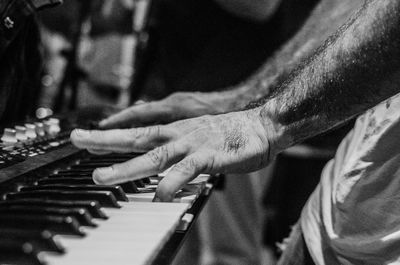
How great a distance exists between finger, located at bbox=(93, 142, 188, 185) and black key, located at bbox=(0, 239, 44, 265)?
0.25m

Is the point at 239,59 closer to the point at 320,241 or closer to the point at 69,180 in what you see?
the point at 320,241

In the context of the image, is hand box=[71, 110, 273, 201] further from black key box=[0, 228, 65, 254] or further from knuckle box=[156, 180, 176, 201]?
black key box=[0, 228, 65, 254]

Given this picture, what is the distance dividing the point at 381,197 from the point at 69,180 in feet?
2.16

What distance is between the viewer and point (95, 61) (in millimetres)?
3223

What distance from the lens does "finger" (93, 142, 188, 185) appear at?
910 millimetres

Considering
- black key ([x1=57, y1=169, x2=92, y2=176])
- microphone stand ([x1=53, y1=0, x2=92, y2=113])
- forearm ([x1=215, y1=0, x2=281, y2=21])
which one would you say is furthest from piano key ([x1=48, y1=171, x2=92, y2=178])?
forearm ([x1=215, y1=0, x2=281, y2=21])

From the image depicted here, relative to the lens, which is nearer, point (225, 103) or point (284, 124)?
point (284, 124)

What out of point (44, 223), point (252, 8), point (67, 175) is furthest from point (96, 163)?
point (252, 8)

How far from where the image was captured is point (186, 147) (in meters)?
0.97

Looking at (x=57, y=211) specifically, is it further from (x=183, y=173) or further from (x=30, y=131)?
(x=30, y=131)

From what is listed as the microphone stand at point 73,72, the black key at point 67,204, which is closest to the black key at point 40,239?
the black key at point 67,204

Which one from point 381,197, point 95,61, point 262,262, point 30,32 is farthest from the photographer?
point 95,61

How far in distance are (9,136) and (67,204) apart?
0.42 m

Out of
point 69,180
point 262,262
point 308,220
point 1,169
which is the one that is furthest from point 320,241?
point 262,262
